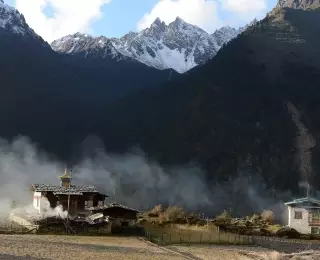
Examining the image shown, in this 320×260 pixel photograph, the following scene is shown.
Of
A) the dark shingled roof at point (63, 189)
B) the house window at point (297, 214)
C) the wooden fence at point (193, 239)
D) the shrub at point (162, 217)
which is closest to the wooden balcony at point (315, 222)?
the house window at point (297, 214)

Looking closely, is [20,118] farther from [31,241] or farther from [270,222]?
[31,241]

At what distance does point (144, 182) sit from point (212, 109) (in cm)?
3705

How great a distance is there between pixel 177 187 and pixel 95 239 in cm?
7177

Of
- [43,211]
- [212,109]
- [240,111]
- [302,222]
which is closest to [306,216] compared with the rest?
[302,222]

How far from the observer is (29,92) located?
178 metres

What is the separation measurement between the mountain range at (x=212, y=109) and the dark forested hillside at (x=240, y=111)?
0.97ft

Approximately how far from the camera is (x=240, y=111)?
150875 millimetres

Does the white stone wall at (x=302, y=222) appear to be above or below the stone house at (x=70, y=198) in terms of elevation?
below

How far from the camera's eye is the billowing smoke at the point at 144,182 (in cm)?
11062

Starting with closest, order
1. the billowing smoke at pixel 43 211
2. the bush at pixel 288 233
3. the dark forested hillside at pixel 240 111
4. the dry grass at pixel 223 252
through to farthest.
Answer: the dry grass at pixel 223 252
the billowing smoke at pixel 43 211
the bush at pixel 288 233
the dark forested hillside at pixel 240 111

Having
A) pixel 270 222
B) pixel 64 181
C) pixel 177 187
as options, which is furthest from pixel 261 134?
pixel 64 181

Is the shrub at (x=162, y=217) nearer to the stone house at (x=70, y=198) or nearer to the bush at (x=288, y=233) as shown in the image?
the stone house at (x=70, y=198)

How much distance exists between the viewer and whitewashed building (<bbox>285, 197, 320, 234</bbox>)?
68.6 metres

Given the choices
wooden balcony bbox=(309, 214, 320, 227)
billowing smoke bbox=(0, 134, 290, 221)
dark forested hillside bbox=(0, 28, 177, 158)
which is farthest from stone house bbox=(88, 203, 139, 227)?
dark forested hillside bbox=(0, 28, 177, 158)
